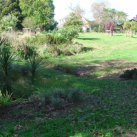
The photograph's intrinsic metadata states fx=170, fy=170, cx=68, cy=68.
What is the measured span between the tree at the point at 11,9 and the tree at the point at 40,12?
1738 mm

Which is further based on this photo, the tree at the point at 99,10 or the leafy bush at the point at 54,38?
the tree at the point at 99,10

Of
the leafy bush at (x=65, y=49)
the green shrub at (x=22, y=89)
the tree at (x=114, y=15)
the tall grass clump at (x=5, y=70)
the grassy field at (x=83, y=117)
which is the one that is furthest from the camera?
the tree at (x=114, y=15)

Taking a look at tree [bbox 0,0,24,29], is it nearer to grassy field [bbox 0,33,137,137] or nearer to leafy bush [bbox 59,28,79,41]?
leafy bush [bbox 59,28,79,41]

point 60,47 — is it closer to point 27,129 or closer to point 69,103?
point 69,103

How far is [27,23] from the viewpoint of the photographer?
43656mm

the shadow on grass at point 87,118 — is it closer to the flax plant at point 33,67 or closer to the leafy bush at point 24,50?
the flax plant at point 33,67

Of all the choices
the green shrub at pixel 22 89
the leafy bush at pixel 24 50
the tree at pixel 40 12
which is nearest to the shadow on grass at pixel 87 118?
the green shrub at pixel 22 89

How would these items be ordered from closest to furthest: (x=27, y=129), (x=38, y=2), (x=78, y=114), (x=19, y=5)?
1. (x=27, y=129)
2. (x=78, y=114)
3. (x=38, y=2)
4. (x=19, y=5)

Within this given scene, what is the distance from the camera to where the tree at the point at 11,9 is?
50616mm

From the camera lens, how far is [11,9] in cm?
5169

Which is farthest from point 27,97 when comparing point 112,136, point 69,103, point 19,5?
point 19,5

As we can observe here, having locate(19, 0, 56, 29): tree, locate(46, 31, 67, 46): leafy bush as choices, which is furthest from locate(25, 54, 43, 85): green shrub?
locate(19, 0, 56, 29): tree

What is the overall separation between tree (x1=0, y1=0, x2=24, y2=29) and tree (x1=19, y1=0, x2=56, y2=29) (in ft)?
5.70

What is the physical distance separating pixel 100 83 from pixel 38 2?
121 ft
